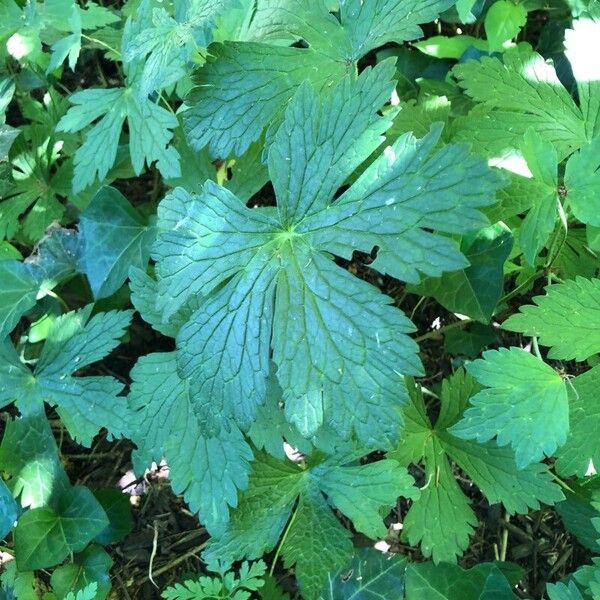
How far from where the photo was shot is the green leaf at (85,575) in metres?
1.96

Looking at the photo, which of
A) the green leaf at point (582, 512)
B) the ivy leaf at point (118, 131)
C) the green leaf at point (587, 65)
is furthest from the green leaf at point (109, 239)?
the green leaf at point (582, 512)

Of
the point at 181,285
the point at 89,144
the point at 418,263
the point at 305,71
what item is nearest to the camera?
the point at 418,263

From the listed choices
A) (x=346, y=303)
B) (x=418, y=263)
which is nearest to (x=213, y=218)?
(x=346, y=303)

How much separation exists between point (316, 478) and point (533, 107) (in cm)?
101

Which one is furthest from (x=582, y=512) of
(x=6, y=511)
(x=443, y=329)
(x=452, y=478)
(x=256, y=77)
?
(x=6, y=511)

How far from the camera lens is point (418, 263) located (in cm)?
129

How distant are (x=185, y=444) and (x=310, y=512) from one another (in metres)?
0.34

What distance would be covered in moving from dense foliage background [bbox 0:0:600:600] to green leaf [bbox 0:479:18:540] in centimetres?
1

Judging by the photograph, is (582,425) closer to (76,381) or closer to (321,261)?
(321,261)

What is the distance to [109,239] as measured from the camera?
2.16m

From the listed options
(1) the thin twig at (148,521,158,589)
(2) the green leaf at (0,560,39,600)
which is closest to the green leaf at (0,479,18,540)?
(2) the green leaf at (0,560,39,600)

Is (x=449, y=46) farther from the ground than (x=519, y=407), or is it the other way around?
(x=449, y=46)

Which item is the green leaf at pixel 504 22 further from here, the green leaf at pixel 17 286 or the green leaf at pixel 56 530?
the green leaf at pixel 56 530

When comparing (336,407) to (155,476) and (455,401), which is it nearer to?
(455,401)
